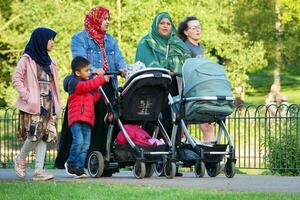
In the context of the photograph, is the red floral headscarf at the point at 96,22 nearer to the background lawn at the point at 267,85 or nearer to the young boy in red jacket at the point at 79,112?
the young boy in red jacket at the point at 79,112

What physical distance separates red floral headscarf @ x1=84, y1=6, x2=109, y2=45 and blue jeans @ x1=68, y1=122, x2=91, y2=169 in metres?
1.12

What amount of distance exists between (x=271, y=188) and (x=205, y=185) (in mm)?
768

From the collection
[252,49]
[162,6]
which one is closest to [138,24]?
[162,6]

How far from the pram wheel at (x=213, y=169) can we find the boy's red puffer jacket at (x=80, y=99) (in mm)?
1592

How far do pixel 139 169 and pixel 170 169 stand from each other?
1.27 feet

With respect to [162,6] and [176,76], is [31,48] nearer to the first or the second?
[176,76]

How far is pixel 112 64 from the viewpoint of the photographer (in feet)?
43.4

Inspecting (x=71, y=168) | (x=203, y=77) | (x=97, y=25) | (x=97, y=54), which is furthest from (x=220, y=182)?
(x=97, y=25)

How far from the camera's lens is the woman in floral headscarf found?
509 inches

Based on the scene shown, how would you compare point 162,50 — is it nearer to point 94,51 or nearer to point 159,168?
point 94,51

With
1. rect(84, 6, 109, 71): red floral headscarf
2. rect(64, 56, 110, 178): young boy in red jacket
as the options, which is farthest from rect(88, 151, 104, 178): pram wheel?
rect(84, 6, 109, 71): red floral headscarf

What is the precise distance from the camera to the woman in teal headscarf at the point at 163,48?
13173 millimetres

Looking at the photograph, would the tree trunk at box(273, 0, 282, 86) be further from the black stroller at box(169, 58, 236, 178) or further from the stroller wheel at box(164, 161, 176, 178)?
the stroller wheel at box(164, 161, 176, 178)

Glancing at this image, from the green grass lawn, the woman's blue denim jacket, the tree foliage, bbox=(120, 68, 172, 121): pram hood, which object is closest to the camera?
the green grass lawn
